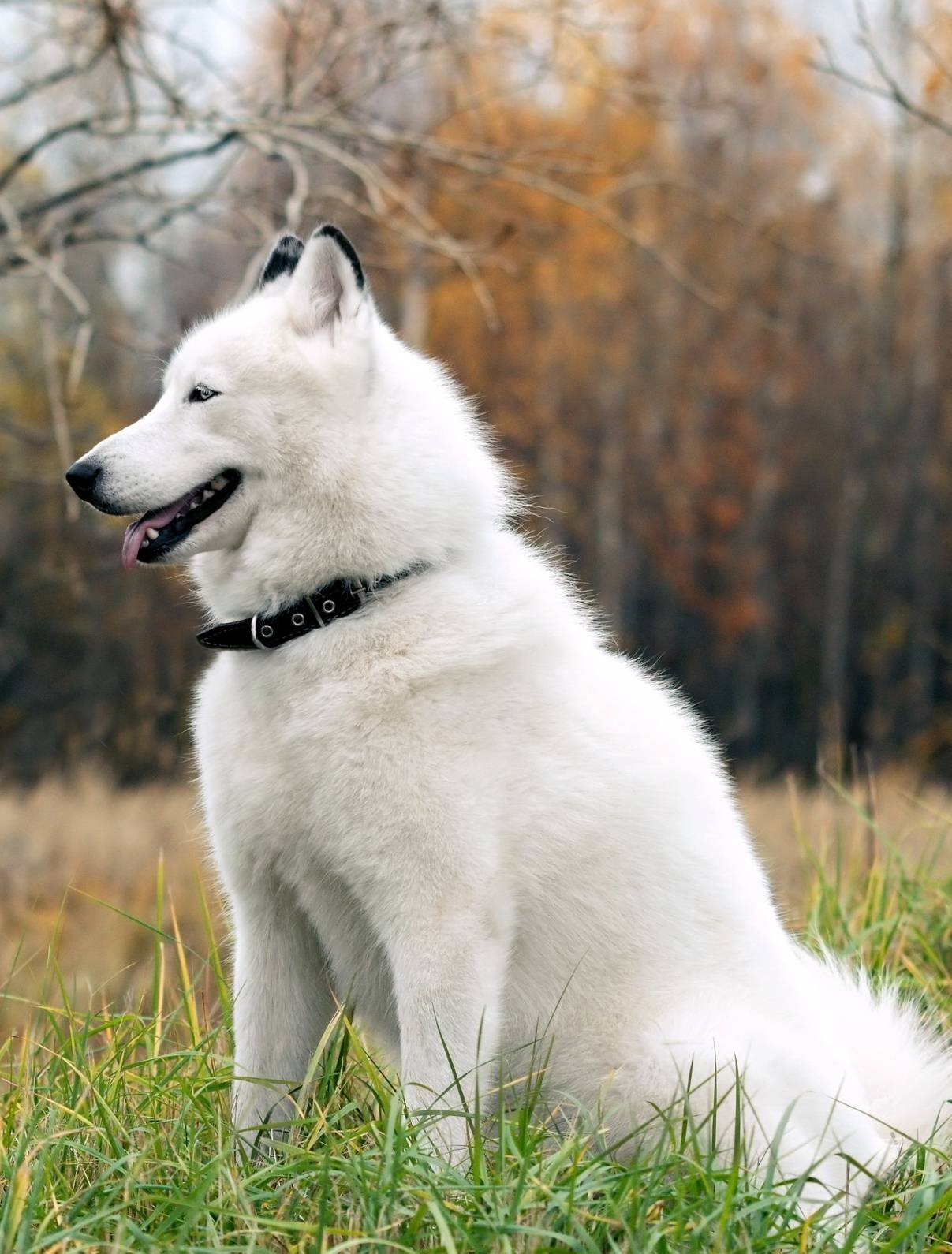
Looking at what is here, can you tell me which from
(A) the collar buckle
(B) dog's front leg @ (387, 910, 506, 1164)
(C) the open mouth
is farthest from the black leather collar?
(B) dog's front leg @ (387, 910, 506, 1164)

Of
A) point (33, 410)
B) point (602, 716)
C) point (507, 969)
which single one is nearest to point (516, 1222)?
point (507, 969)

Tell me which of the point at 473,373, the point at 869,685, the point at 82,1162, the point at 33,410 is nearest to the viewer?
the point at 82,1162

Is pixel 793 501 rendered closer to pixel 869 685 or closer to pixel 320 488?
pixel 869 685

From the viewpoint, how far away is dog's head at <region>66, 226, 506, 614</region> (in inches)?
107

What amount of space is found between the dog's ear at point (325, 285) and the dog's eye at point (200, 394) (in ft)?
0.80

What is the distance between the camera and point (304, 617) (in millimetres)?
2709

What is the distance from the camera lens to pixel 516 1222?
2064mm

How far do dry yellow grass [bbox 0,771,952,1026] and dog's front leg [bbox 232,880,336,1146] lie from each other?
0.99 m

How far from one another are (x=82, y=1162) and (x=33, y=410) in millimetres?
15158

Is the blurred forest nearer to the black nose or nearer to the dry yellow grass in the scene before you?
the dry yellow grass

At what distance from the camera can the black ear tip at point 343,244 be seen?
2.74m

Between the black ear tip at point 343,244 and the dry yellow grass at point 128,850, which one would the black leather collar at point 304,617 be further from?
the dry yellow grass at point 128,850

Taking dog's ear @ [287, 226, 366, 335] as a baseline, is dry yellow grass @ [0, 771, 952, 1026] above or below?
below

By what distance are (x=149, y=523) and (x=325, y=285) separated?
2.14 ft
